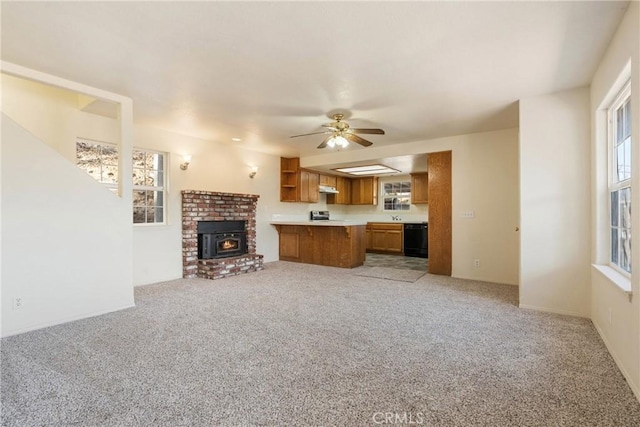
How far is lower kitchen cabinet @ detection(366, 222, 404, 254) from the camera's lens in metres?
8.02

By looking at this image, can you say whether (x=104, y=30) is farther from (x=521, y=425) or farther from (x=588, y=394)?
(x=588, y=394)

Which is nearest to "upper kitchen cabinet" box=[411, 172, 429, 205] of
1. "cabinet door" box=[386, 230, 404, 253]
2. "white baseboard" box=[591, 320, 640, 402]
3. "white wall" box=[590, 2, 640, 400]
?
"cabinet door" box=[386, 230, 404, 253]

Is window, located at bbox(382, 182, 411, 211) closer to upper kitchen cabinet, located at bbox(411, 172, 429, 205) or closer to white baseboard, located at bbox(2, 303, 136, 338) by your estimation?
upper kitchen cabinet, located at bbox(411, 172, 429, 205)

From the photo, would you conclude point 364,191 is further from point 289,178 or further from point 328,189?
point 289,178

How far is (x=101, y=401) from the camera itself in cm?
177

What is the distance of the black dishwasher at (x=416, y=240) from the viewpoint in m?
7.55

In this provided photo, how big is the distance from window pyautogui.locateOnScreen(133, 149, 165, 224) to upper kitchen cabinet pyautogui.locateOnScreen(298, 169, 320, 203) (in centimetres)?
300

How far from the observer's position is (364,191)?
29.6ft

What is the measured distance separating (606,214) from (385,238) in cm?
546

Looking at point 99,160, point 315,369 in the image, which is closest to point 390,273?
point 315,369

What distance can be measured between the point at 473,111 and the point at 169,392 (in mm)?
4380

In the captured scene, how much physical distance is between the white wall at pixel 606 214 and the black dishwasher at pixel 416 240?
4425 mm

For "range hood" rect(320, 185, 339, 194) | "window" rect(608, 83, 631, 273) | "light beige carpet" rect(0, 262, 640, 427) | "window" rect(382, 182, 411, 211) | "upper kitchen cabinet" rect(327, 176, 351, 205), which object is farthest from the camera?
"upper kitchen cabinet" rect(327, 176, 351, 205)

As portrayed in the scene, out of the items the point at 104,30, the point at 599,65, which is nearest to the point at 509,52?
the point at 599,65
